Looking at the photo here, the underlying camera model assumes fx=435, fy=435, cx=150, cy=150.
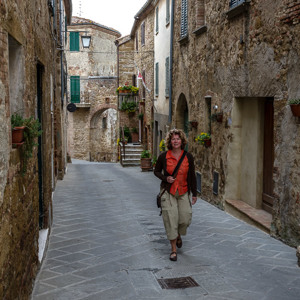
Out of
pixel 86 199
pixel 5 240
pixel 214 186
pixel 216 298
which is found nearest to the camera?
pixel 5 240

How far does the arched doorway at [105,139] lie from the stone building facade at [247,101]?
20.9m

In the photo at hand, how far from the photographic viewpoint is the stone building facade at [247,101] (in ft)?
19.6

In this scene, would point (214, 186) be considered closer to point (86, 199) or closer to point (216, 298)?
point (86, 199)

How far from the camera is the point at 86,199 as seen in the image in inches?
396

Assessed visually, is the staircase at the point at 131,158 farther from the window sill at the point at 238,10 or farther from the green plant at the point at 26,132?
the green plant at the point at 26,132

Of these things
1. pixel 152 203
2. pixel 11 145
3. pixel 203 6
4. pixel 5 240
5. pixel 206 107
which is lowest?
pixel 152 203

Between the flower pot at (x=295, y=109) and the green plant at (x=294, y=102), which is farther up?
the green plant at (x=294, y=102)

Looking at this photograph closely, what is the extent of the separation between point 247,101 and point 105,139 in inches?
993

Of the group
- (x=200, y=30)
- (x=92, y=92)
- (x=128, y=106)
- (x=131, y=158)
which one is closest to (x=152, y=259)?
(x=200, y=30)

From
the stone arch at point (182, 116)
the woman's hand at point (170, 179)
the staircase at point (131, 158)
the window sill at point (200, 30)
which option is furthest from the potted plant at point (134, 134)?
the woman's hand at point (170, 179)

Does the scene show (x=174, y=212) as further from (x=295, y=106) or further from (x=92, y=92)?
(x=92, y=92)

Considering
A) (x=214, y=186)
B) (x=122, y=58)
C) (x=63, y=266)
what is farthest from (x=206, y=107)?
(x=122, y=58)

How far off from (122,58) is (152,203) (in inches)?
740

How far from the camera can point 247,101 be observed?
26.5ft
